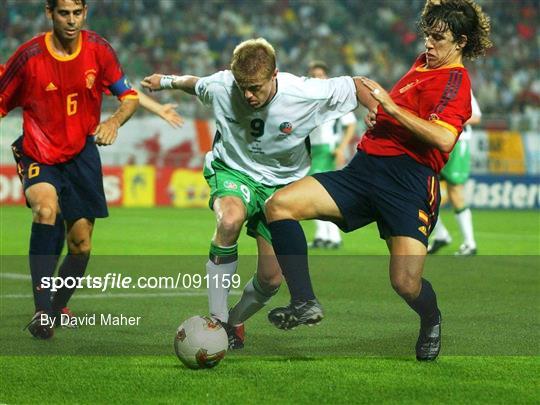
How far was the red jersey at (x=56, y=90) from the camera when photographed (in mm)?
7223

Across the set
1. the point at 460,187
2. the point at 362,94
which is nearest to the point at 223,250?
the point at 362,94

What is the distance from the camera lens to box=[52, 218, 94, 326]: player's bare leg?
7660mm

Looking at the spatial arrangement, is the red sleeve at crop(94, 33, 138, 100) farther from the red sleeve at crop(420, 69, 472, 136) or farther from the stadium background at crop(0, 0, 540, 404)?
the red sleeve at crop(420, 69, 472, 136)

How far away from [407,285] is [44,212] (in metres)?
2.48

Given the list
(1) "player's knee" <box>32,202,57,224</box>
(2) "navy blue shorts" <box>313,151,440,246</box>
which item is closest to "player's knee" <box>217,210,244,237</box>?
(2) "navy blue shorts" <box>313,151,440,246</box>

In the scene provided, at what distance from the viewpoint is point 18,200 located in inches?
848

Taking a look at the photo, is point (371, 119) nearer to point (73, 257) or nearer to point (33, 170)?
point (33, 170)

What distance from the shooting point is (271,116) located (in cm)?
662

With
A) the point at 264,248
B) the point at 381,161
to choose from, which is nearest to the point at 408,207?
the point at 381,161

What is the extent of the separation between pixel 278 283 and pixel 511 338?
1.65m

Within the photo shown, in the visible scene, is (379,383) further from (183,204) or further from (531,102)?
(531,102)

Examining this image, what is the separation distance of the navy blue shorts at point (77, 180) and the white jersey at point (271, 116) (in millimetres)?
1148

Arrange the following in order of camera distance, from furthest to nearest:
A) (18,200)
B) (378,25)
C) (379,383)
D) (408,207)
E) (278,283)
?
1. (378,25)
2. (18,200)
3. (278,283)
4. (408,207)
5. (379,383)

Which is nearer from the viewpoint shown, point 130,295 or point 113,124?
point 113,124
